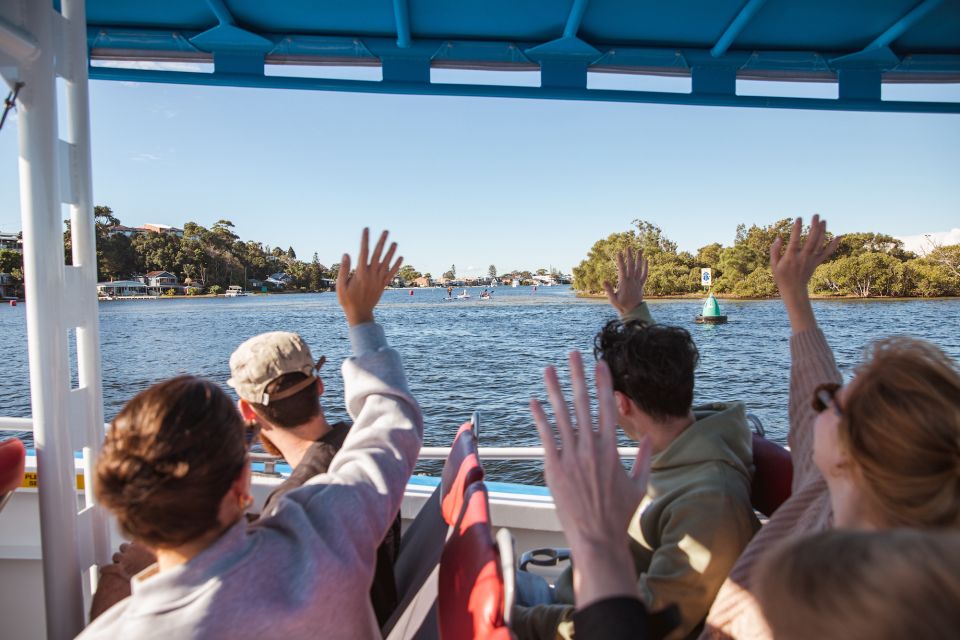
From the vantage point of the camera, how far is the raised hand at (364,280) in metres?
1.24

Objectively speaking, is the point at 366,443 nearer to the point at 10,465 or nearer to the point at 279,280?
the point at 10,465

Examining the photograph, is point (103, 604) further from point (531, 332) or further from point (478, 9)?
point (531, 332)

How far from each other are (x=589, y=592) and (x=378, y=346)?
0.72m

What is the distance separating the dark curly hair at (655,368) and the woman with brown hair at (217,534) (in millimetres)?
686

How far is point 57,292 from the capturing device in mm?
1352

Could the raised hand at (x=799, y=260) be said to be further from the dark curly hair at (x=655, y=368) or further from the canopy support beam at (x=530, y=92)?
the canopy support beam at (x=530, y=92)

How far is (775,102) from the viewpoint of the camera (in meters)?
2.16

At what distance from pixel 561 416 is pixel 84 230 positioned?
1.36 meters

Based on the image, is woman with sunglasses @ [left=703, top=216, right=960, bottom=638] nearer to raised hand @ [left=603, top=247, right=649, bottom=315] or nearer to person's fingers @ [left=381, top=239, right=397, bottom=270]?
person's fingers @ [left=381, top=239, right=397, bottom=270]

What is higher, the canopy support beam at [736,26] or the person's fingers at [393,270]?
the canopy support beam at [736,26]

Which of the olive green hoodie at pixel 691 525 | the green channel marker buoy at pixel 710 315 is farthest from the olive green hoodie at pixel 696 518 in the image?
the green channel marker buoy at pixel 710 315

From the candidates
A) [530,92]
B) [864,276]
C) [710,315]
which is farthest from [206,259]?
[530,92]

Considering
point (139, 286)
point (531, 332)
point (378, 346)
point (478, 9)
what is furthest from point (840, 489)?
point (139, 286)

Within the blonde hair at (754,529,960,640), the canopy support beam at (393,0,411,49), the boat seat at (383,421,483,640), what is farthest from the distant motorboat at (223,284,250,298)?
the blonde hair at (754,529,960,640)
